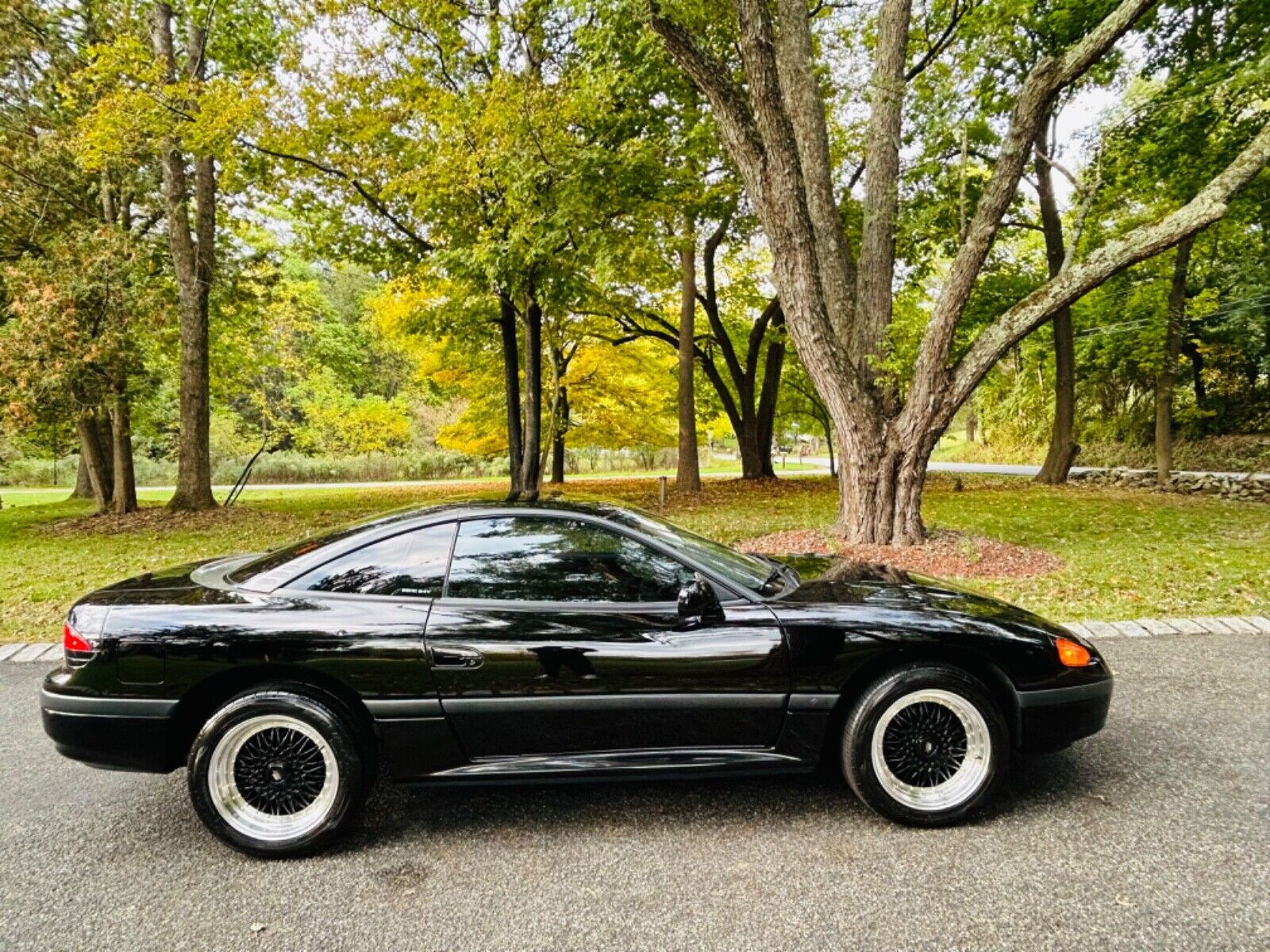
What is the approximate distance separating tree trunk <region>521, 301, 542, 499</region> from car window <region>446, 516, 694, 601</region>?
9.56 metres

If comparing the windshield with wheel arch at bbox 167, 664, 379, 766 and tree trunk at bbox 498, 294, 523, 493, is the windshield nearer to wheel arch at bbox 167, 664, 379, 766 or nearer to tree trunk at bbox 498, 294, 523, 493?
wheel arch at bbox 167, 664, 379, 766

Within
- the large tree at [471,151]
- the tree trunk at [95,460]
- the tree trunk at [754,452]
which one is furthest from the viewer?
the tree trunk at [754,452]

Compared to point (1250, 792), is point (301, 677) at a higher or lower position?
higher

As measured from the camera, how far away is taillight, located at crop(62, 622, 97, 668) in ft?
8.61

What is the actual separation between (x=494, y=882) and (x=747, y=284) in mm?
19043

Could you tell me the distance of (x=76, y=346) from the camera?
10172 mm

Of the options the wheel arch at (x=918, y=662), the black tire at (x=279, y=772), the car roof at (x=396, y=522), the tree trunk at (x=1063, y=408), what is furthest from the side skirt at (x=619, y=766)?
the tree trunk at (x=1063, y=408)

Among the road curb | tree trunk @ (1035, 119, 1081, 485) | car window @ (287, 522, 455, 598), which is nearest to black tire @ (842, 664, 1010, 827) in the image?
car window @ (287, 522, 455, 598)

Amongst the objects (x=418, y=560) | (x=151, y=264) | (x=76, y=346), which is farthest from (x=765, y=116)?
(x=151, y=264)

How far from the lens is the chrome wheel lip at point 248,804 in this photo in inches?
101

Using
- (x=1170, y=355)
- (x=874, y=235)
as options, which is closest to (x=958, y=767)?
(x=874, y=235)

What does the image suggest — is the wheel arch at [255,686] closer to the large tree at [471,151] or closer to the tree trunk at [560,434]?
the large tree at [471,151]

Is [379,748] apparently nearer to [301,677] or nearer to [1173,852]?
[301,677]

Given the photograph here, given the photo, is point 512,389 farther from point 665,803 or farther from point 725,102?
point 665,803
